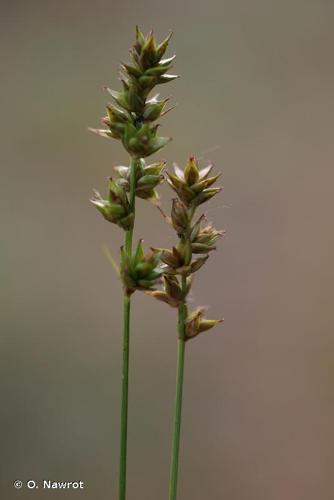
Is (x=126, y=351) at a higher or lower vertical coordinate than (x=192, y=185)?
lower

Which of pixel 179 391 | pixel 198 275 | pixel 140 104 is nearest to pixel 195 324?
pixel 179 391

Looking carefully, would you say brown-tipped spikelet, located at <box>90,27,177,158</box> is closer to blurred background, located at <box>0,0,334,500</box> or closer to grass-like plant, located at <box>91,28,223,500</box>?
grass-like plant, located at <box>91,28,223,500</box>

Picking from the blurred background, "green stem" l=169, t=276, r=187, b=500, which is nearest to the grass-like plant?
"green stem" l=169, t=276, r=187, b=500

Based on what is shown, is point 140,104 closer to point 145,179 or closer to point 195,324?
point 145,179

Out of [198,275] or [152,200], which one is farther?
[198,275]

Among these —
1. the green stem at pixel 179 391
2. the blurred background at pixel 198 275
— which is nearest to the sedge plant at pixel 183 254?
the green stem at pixel 179 391

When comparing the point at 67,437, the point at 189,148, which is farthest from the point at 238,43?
the point at 67,437
